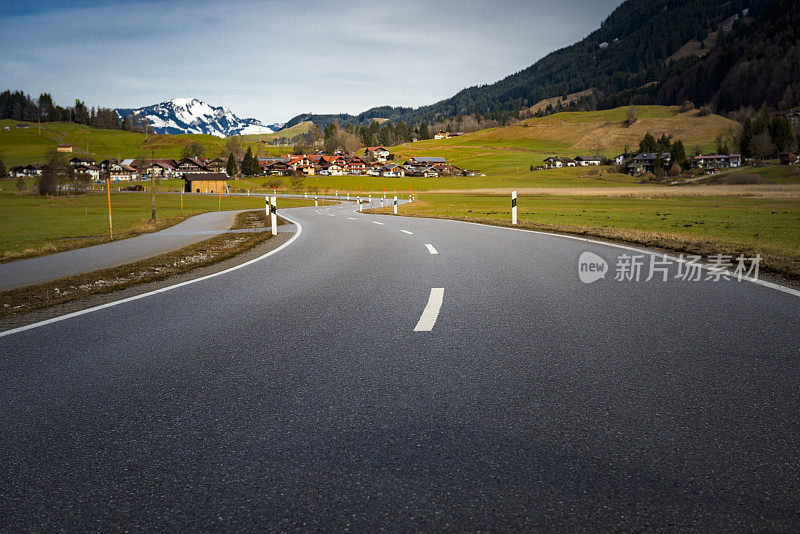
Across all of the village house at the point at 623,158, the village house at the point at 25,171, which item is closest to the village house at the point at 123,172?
the village house at the point at 25,171

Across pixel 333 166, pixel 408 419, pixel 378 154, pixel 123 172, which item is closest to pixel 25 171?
pixel 123 172

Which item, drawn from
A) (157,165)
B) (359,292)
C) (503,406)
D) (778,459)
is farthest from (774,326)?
(157,165)

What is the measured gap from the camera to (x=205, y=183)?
116 metres

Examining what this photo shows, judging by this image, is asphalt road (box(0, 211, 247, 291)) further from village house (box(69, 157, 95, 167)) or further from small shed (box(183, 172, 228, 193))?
village house (box(69, 157, 95, 167))

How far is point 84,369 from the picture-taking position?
172 inches

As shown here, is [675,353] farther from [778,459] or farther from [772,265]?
[772,265]

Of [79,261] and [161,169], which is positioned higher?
[161,169]

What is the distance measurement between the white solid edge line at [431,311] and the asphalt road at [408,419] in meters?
0.08

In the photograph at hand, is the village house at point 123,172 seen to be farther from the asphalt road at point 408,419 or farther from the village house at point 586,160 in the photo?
the asphalt road at point 408,419

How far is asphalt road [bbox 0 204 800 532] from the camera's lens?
238 cm

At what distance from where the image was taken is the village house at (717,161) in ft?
429

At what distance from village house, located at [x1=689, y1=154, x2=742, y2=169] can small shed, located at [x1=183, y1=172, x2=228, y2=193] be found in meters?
112

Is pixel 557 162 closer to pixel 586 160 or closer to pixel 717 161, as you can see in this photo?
pixel 586 160

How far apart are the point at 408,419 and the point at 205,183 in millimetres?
121979
